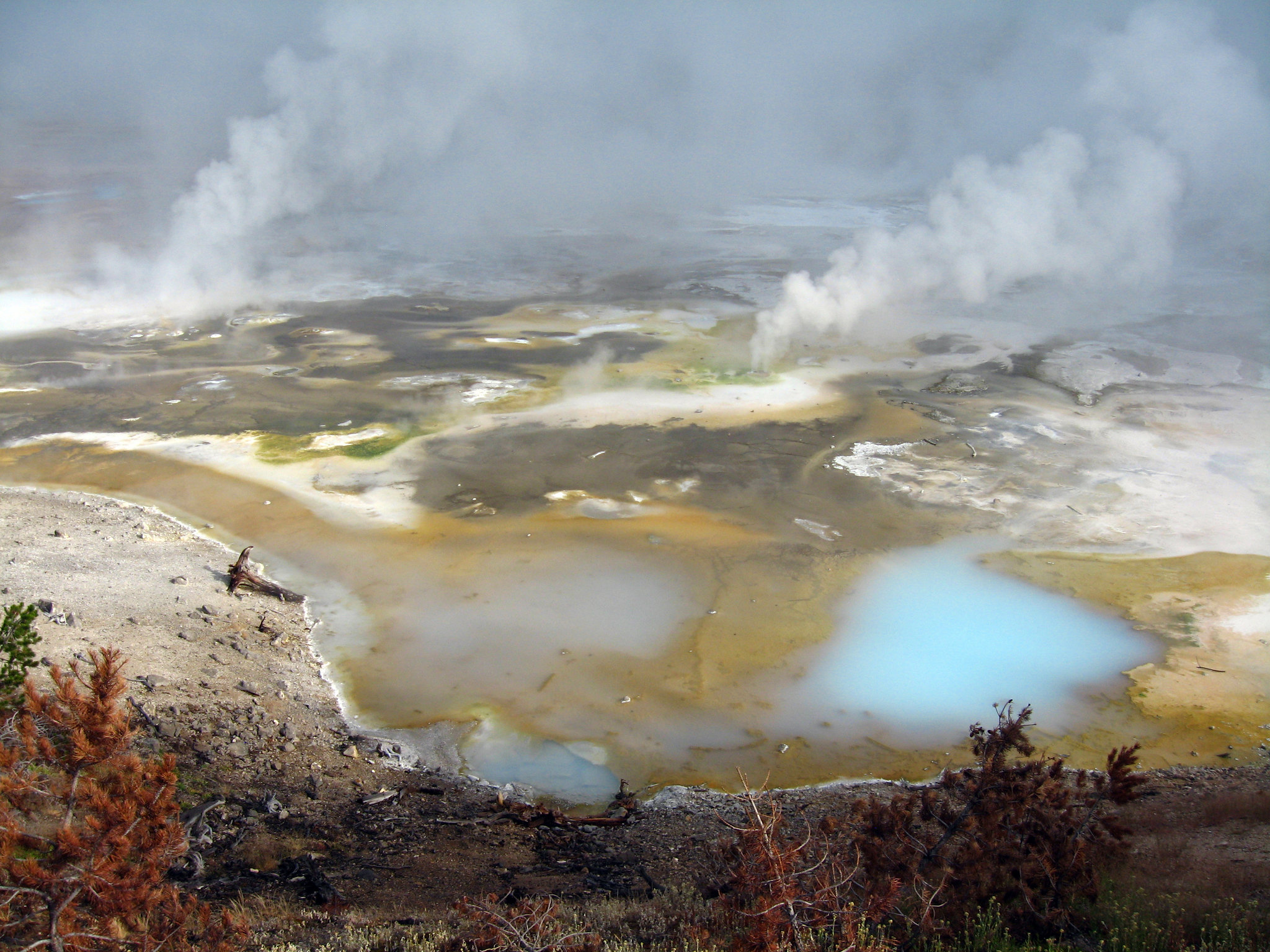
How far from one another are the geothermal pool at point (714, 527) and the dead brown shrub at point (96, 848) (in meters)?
3.45

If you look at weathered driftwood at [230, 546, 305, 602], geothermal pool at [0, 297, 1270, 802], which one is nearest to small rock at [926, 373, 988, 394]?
geothermal pool at [0, 297, 1270, 802]

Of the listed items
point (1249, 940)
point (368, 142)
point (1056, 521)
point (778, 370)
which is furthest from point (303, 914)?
point (368, 142)

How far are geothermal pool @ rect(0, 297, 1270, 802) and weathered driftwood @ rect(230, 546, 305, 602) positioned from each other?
1.07ft

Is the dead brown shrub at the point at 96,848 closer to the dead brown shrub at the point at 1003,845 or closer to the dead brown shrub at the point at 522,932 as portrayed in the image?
the dead brown shrub at the point at 522,932

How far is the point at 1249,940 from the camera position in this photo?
13.8 feet

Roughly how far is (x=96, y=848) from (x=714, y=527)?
26.4 feet

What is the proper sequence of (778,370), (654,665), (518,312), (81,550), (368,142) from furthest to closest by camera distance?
(368,142) < (518,312) < (778,370) < (81,550) < (654,665)

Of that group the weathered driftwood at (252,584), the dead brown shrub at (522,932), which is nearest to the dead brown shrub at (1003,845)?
the dead brown shrub at (522,932)

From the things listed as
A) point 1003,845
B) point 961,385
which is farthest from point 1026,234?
point 1003,845

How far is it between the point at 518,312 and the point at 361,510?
36.4ft

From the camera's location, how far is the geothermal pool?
7555 mm

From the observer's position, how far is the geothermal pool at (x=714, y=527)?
755 centimetres

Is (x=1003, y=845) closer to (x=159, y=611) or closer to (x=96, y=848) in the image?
(x=96, y=848)

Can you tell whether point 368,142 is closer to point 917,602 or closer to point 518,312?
point 518,312
